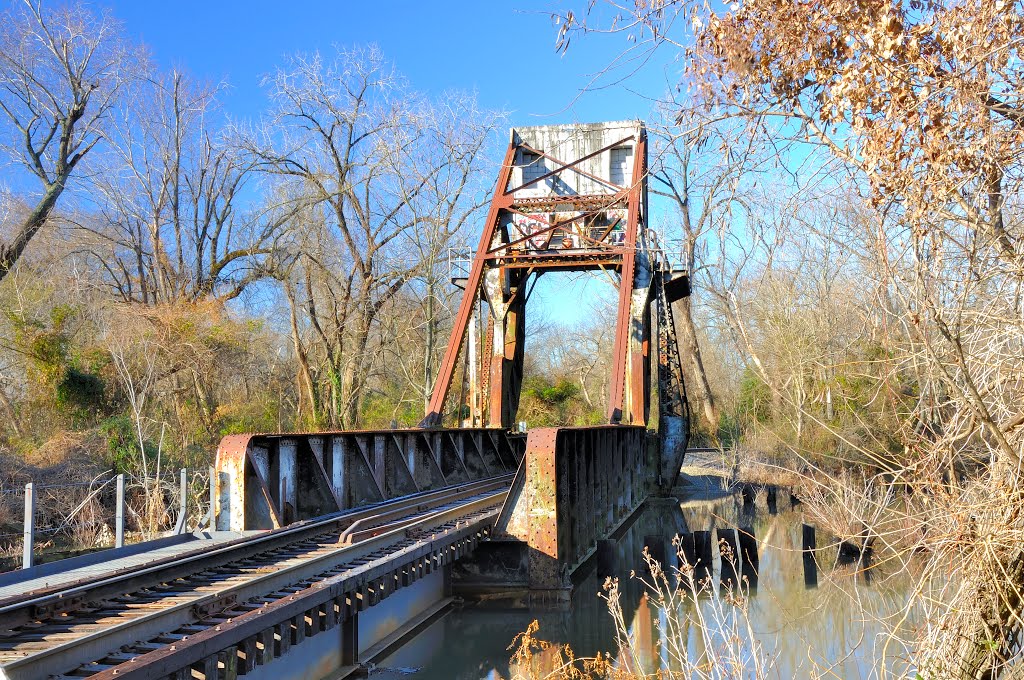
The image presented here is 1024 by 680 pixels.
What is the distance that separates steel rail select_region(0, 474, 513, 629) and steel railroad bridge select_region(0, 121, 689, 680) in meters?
0.02

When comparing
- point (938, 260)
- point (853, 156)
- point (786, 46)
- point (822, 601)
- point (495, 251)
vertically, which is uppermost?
point (495, 251)

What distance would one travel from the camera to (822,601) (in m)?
11.6

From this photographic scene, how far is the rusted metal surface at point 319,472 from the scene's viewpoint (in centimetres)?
964

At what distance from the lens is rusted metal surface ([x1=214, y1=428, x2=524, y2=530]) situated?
31.6 feet

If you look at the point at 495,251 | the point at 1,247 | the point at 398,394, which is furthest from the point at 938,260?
the point at 398,394

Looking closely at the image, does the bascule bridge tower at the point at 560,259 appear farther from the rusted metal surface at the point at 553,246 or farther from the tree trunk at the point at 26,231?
the tree trunk at the point at 26,231

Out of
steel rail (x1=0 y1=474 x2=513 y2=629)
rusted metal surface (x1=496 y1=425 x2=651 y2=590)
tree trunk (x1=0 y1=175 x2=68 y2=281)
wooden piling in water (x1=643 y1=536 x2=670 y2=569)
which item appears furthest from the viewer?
tree trunk (x1=0 y1=175 x2=68 y2=281)

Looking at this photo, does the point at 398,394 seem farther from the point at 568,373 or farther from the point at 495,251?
the point at 495,251

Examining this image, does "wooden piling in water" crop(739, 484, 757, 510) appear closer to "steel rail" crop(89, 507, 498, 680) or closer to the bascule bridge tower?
the bascule bridge tower

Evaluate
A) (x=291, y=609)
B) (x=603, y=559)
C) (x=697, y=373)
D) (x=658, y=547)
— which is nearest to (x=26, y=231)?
(x=603, y=559)

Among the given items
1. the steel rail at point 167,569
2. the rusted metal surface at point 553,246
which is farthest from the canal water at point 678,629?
the rusted metal surface at point 553,246

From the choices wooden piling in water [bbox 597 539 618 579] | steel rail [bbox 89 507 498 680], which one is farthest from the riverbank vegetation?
wooden piling in water [bbox 597 539 618 579]

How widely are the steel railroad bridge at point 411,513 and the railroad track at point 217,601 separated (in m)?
0.02

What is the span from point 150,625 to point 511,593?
20.7 ft
